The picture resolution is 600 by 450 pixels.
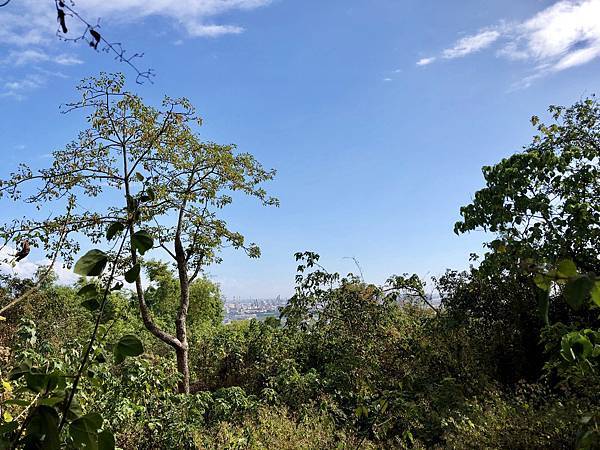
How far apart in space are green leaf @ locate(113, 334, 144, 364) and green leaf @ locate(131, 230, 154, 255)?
0.11m

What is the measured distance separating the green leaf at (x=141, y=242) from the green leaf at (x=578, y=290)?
0.45 m

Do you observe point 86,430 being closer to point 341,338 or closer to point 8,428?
point 8,428

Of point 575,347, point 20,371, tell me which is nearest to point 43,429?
point 20,371

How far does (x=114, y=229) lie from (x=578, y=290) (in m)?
0.53

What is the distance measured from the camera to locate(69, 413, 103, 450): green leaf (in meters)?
0.49

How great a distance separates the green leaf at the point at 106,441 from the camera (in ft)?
1.72

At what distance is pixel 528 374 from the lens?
536 cm

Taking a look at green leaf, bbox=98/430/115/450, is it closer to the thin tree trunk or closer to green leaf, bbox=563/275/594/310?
green leaf, bbox=563/275/594/310

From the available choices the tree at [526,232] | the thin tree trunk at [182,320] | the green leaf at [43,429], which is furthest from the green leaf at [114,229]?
the thin tree trunk at [182,320]

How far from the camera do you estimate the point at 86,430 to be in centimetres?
50

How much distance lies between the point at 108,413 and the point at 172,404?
877mm

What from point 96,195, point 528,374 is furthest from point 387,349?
point 96,195

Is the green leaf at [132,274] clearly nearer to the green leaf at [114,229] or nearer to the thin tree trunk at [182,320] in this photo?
the green leaf at [114,229]

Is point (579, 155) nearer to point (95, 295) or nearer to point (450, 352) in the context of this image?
point (450, 352)
